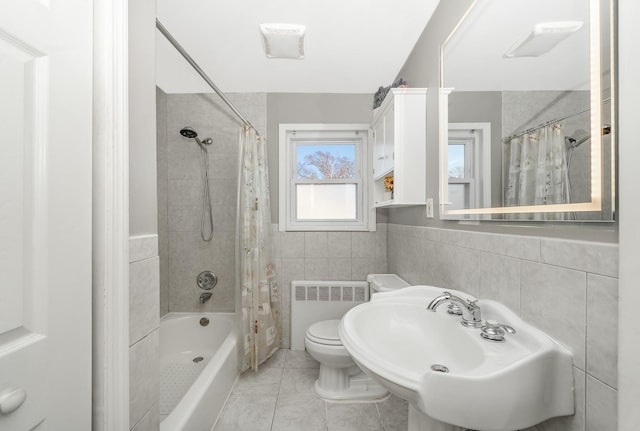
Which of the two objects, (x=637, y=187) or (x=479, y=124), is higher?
(x=479, y=124)

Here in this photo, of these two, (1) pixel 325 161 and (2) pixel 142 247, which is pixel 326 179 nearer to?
(1) pixel 325 161

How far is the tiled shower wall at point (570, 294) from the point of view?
0.59m

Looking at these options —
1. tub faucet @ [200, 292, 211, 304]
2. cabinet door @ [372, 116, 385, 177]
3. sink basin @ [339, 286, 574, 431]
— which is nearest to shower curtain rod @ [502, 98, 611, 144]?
sink basin @ [339, 286, 574, 431]

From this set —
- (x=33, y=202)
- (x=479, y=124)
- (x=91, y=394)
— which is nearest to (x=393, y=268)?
(x=479, y=124)

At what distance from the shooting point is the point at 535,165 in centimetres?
81

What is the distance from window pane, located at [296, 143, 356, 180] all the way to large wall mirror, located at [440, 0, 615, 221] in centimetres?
123

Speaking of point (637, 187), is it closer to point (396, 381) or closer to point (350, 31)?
point (396, 381)

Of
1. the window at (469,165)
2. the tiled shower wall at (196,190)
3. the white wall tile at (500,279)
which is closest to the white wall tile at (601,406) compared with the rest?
the white wall tile at (500,279)

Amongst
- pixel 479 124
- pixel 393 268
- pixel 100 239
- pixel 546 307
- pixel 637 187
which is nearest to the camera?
pixel 637 187

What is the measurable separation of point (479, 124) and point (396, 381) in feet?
3.32

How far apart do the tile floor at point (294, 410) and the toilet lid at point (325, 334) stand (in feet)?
1.20

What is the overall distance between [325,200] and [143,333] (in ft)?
6.19

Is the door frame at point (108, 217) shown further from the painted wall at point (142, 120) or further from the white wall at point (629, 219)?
the white wall at point (629, 219)

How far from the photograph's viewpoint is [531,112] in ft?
2.69
